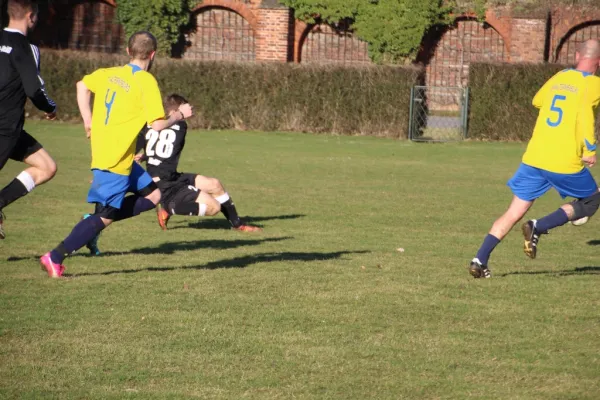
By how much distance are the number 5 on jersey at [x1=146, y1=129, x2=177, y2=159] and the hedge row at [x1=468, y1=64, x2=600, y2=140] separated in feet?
58.1

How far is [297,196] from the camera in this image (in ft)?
50.0

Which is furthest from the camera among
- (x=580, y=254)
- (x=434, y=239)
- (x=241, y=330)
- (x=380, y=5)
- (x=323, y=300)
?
(x=380, y=5)

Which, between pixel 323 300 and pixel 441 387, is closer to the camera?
pixel 441 387

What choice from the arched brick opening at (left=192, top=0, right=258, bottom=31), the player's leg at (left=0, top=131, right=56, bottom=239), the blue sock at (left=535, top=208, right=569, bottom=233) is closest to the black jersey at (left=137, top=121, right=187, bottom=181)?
the player's leg at (left=0, top=131, right=56, bottom=239)

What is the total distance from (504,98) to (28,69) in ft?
70.2

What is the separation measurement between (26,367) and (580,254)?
22.0 ft

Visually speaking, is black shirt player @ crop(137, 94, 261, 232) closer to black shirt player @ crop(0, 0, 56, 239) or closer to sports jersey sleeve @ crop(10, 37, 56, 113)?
black shirt player @ crop(0, 0, 56, 239)

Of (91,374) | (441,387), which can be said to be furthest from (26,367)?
(441,387)

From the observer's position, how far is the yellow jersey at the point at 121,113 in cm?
787

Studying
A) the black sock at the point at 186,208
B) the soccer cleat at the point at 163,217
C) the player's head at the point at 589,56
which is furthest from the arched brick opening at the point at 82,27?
the player's head at the point at 589,56

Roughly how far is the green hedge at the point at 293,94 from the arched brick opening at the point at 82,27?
457 inches

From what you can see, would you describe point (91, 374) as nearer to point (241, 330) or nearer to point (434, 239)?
point (241, 330)

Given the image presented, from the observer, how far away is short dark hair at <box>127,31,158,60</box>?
7.89m

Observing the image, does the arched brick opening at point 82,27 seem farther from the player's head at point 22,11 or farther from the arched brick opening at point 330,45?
the player's head at point 22,11
